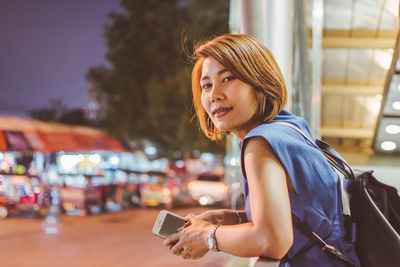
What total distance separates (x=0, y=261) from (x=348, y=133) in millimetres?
8728

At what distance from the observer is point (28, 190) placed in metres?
12.9

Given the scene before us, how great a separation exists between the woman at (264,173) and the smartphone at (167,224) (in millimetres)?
51

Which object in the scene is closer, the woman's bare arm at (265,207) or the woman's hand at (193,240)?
the woman's bare arm at (265,207)

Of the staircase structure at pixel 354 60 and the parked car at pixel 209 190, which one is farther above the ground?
the staircase structure at pixel 354 60

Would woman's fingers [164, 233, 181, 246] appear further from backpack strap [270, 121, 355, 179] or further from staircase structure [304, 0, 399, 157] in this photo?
staircase structure [304, 0, 399, 157]

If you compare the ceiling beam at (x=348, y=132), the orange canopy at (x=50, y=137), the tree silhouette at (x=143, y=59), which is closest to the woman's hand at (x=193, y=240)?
the ceiling beam at (x=348, y=132)

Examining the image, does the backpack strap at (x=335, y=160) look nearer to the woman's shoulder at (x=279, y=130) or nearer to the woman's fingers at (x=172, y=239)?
the woman's shoulder at (x=279, y=130)

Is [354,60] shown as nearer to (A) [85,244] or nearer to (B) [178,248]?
(A) [85,244]

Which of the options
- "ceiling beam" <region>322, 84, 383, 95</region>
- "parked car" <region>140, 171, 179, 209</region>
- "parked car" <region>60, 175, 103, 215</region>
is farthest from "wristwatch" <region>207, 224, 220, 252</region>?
"parked car" <region>140, 171, 179, 209</region>

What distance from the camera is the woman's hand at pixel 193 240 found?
107 centimetres

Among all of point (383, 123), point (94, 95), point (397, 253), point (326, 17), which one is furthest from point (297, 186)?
point (94, 95)

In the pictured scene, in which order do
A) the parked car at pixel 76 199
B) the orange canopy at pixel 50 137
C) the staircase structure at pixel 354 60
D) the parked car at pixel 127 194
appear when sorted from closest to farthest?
the staircase structure at pixel 354 60, the parked car at pixel 76 199, the parked car at pixel 127 194, the orange canopy at pixel 50 137

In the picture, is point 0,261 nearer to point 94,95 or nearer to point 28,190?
point 28,190

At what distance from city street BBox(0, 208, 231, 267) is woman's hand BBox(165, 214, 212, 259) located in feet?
14.2
